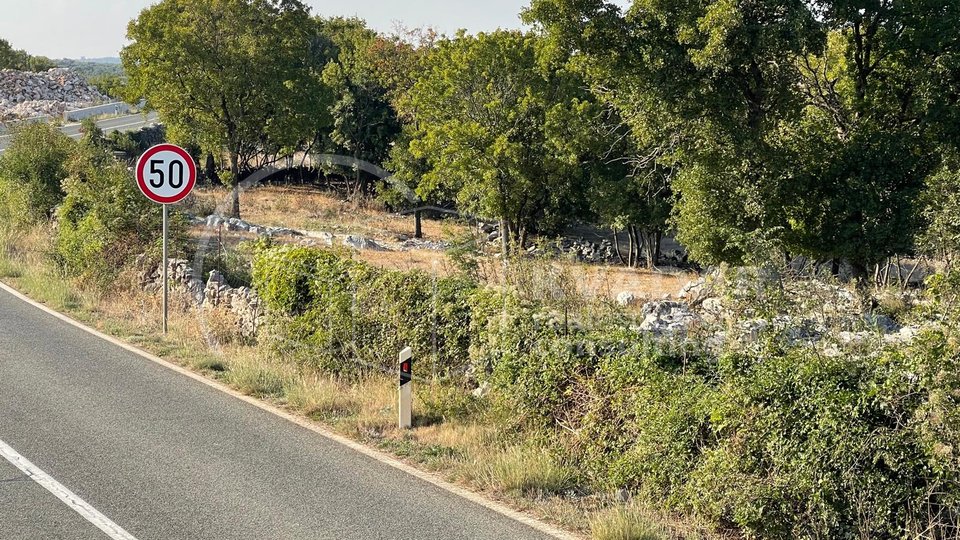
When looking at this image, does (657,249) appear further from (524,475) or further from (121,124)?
(121,124)

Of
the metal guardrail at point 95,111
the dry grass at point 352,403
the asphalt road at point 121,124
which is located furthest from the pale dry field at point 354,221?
the metal guardrail at point 95,111

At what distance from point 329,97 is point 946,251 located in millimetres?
35935

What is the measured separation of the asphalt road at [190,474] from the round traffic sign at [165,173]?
3.52 m

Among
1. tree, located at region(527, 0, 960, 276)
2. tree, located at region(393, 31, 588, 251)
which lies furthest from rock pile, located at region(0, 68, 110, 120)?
tree, located at region(527, 0, 960, 276)

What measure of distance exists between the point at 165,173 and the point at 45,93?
73.4 metres

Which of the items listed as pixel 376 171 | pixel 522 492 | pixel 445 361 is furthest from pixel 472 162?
pixel 522 492

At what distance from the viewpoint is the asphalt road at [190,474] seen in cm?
617

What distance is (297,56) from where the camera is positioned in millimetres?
42406

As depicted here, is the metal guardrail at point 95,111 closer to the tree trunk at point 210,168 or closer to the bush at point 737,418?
the tree trunk at point 210,168

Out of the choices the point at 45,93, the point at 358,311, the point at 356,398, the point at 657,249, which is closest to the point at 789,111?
the point at 358,311

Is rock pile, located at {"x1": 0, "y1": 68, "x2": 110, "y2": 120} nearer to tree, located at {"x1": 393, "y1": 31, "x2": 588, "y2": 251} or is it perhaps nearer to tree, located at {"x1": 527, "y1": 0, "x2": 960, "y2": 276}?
tree, located at {"x1": 393, "y1": 31, "x2": 588, "y2": 251}

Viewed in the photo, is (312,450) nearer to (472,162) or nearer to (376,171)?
(472,162)

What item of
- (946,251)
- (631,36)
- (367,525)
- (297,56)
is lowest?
(367,525)

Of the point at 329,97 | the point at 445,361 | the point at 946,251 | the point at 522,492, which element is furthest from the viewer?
the point at 329,97
